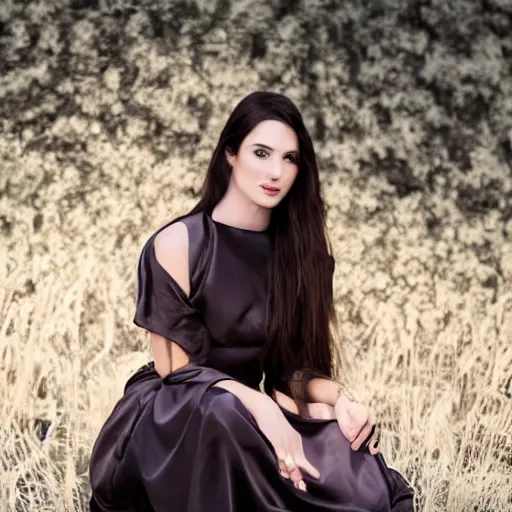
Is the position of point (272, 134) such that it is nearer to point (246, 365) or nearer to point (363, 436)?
point (246, 365)

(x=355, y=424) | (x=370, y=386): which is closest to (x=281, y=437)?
(x=355, y=424)

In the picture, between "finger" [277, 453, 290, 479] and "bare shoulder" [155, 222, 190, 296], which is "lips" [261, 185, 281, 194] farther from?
"finger" [277, 453, 290, 479]

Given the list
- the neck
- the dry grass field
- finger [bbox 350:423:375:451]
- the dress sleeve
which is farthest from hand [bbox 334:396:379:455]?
the dry grass field

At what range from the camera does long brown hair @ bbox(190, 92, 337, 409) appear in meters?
1.89

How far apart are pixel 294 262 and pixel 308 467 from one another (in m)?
0.36

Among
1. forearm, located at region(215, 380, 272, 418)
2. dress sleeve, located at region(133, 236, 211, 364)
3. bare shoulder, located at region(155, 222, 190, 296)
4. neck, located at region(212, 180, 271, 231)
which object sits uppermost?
neck, located at region(212, 180, 271, 231)

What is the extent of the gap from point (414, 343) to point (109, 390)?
0.76 m

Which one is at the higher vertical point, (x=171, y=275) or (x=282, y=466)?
(x=171, y=275)

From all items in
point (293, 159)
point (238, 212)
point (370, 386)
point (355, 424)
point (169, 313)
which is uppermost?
point (293, 159)

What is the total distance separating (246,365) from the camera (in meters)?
1.90

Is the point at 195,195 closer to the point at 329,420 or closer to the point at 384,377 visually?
the point at 384,377

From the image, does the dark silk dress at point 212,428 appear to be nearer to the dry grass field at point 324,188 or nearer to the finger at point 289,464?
the finger at point 289,464

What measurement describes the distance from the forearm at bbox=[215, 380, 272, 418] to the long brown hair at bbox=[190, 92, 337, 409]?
163mm

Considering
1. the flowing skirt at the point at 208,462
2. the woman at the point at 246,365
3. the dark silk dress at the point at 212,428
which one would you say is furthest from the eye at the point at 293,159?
the flowing skirt at the point at 208,462
